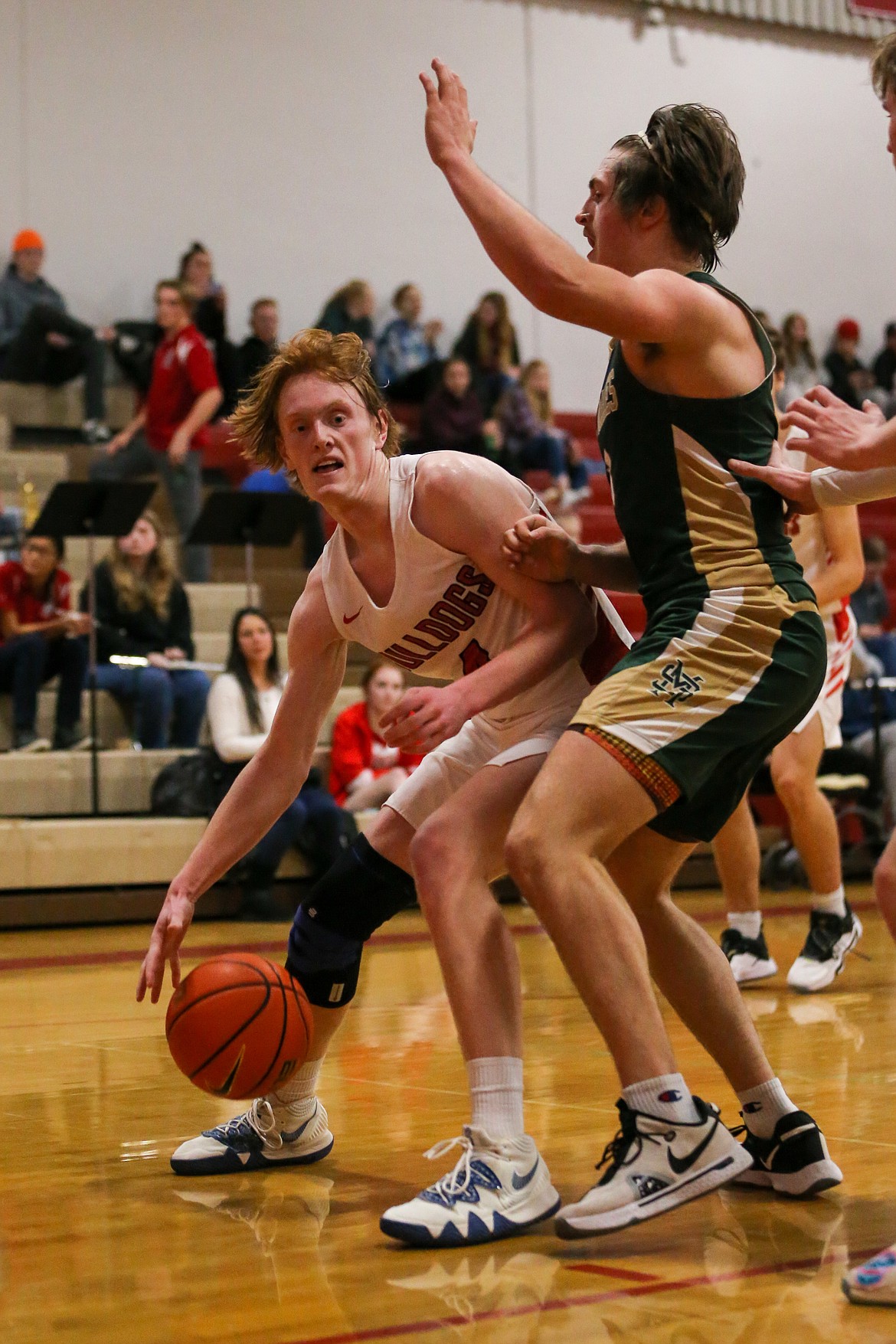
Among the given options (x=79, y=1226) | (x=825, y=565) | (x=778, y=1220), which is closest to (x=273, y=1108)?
(x=79, y=1226)

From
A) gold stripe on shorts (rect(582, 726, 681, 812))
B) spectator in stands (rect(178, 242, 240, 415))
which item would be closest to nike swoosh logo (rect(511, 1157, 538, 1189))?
gold stripe on shorts (rect(582, 726, 681, 812))

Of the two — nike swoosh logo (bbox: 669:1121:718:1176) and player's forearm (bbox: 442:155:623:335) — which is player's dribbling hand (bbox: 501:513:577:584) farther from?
nike swoosh logo (bbox: 669:1121:718:1176)

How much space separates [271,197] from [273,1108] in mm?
12837

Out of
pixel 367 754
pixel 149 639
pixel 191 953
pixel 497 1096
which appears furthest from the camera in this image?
pixel 149 639

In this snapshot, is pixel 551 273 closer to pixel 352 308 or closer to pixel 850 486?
pixel 850 486

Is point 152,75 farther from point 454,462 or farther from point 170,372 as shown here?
point 454,462

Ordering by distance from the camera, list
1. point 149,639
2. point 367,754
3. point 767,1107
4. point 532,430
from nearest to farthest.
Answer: point 767,1107, point 367,754, point 149,639, point 532,430

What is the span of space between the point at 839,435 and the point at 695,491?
12.8 inches

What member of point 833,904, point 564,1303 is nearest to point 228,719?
point 833,904

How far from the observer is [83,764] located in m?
9.28

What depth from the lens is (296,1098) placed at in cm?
347

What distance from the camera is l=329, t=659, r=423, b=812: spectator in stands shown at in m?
9.17

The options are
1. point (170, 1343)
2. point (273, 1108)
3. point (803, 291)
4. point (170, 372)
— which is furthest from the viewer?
point (803, 291)

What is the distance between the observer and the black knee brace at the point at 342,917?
3.37m
